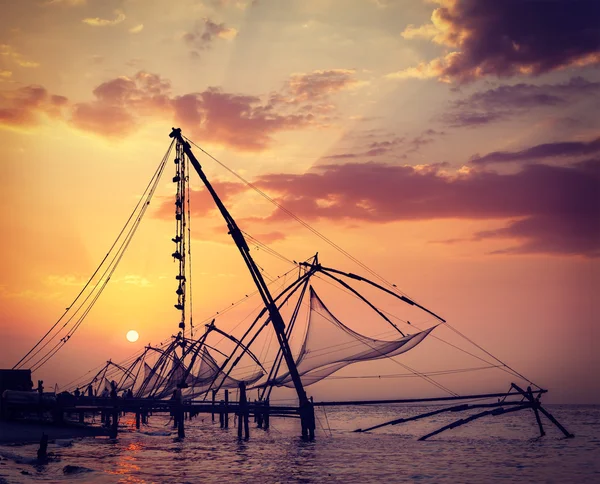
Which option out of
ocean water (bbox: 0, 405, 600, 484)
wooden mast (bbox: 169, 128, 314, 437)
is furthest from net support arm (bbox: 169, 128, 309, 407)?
ocean water (bbox: 0, 405, 600, 484)

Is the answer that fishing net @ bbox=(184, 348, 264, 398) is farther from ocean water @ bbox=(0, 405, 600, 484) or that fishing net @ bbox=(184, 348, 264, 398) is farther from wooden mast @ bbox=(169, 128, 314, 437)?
wooden mast @ bbox=(169, 128, 314, 437)

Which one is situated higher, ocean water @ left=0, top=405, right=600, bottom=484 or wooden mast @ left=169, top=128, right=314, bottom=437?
wooden mast @ left=169, top=128, right=314, bottom=437

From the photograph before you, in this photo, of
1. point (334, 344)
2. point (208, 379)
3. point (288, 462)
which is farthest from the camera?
point (208, 379)

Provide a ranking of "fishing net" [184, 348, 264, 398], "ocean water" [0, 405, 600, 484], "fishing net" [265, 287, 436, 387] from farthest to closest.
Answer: "fishing net" [184, 348, 264, 398], "fishing net" [265, 287, 436, 387], "ocean water" [0, 405, 600, 484]

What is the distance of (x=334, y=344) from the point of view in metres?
31.0

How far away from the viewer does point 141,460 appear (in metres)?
30.1

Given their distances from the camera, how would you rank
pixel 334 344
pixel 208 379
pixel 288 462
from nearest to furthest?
1. pixel 288 462
2. pixel 334 344
3. pixel 208 379

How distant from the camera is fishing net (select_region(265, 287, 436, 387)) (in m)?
30.0

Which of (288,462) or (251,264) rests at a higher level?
(251,264)

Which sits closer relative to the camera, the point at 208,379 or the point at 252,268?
the point at 252,268

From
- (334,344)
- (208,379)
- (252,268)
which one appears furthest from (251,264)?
(208,379)

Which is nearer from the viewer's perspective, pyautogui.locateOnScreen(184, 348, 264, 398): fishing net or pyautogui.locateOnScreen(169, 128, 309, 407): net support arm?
pyautogui.locateOnScreen(169, 128, 309, 407): net support arm

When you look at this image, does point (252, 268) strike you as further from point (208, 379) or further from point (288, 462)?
point (208, 379)

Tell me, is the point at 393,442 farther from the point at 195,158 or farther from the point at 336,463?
the point at 195,158
